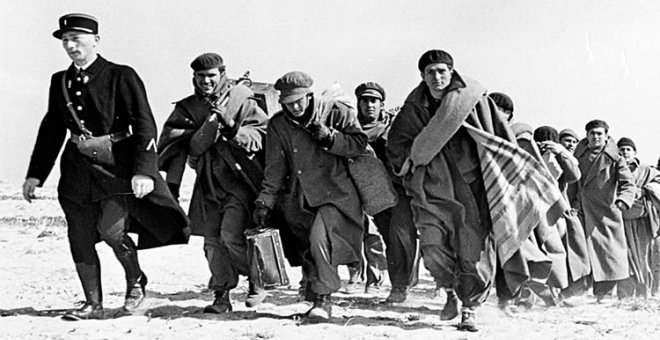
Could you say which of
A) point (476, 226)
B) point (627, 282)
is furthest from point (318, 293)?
point (627, 282)

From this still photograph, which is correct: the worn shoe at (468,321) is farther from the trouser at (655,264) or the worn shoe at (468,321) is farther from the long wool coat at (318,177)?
the trouser at (655,264)

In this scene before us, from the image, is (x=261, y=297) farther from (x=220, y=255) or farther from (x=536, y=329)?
(x=536, y=329)

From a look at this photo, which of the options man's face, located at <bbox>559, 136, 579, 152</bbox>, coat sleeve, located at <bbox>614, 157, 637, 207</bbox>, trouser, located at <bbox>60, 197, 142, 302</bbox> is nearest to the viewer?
trouser, located at <bbox>60, 197, 142, 302</bbox>

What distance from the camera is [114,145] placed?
6238mm

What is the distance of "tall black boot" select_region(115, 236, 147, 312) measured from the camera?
6500 millimetres

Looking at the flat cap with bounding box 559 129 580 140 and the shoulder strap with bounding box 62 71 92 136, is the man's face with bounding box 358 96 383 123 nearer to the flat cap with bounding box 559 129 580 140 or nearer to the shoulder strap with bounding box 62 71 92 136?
the flat cap with bounding box 559 129 580 140

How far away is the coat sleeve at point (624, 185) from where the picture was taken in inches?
356

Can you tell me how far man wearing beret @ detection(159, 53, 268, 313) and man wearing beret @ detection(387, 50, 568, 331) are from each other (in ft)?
4.31

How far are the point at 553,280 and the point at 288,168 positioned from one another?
113 inches

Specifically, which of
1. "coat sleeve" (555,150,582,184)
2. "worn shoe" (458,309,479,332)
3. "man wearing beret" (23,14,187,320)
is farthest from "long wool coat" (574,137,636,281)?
"man wearing beret" (23,14,187,320)

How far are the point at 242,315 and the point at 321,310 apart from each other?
0.75m

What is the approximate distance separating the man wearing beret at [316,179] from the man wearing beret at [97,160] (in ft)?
2.79

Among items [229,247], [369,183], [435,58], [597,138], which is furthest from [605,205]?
[229,247]

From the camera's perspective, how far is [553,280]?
782 cm
